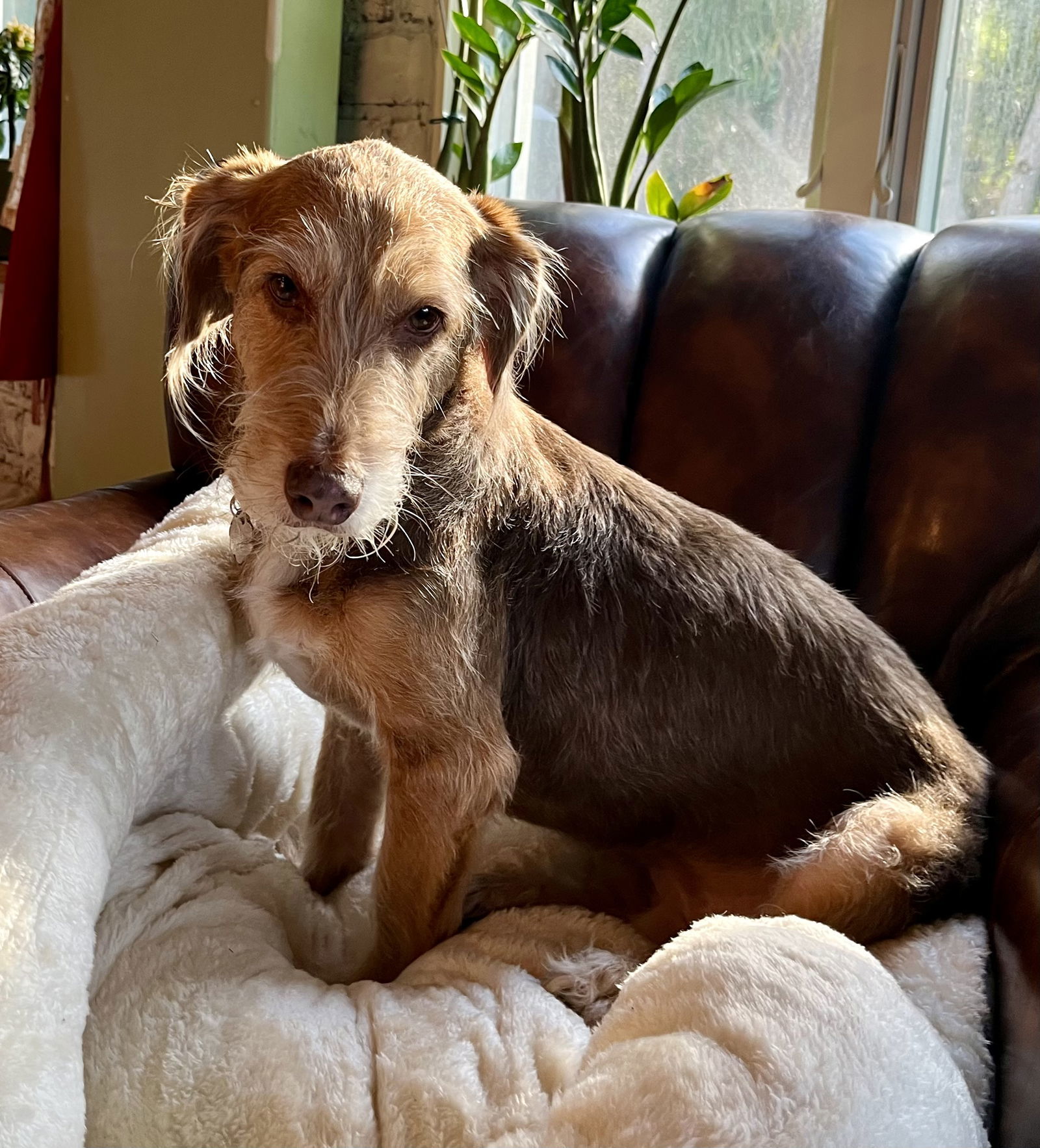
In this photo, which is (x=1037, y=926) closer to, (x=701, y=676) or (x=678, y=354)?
(x=701, y=676)

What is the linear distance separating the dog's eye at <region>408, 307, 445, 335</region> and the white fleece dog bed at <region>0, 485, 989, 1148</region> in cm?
50

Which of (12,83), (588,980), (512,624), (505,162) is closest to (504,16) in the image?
(505,162)

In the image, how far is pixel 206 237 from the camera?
1319 millimetres

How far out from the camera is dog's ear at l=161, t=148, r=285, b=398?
1300 mm

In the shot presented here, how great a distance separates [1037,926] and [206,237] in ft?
4.06

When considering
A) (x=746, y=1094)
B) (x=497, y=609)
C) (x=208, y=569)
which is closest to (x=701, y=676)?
(x=497, y=609)

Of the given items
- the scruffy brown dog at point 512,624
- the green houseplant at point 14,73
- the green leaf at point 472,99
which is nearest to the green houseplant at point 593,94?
the green leaf at point 472,99

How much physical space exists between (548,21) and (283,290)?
1751 millimetres

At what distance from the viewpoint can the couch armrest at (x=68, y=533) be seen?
1.58 metres

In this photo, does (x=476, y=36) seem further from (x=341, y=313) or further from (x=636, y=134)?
(x=341, y=313)

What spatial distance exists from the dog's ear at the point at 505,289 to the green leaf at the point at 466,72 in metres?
1.42

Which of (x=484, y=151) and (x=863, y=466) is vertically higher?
(x=484, y=151)

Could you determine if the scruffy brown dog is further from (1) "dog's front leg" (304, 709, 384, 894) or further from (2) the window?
(2) the window

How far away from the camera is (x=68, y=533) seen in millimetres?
1753
